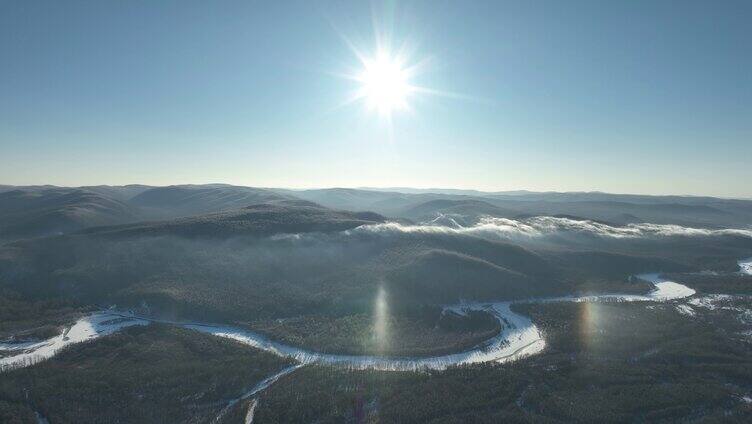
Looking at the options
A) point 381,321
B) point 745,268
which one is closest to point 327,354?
point 381,321

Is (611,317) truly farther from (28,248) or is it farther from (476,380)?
(28,248)

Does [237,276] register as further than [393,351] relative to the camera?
Yes

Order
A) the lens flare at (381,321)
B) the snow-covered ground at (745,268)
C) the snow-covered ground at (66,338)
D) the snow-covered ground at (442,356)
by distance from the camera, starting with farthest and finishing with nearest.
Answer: the snow-covered ground at (745,268), the lens flare at (381,321), the snow-covered ground at (442,356), the snow-covered ground at (66,338)

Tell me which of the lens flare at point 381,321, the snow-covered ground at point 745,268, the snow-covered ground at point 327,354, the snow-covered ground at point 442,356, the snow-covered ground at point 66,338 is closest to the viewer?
the snow-covered ground at point 66,338

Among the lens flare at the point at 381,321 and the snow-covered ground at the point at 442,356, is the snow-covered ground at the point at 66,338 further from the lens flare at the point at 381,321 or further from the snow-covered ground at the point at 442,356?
the lens flare at the point at 381,321

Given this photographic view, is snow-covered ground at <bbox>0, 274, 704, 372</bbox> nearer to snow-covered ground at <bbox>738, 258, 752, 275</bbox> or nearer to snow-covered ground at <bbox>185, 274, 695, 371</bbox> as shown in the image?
snow-covered ground at <bbox>185, 274, 695, 371</bbox>

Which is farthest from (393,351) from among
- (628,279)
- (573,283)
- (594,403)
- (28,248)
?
(28,248)

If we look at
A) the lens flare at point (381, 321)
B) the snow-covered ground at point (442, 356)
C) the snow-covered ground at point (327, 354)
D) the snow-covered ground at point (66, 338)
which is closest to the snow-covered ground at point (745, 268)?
the snow-covered ground at point (442, 356)

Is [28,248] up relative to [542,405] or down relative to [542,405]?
up
